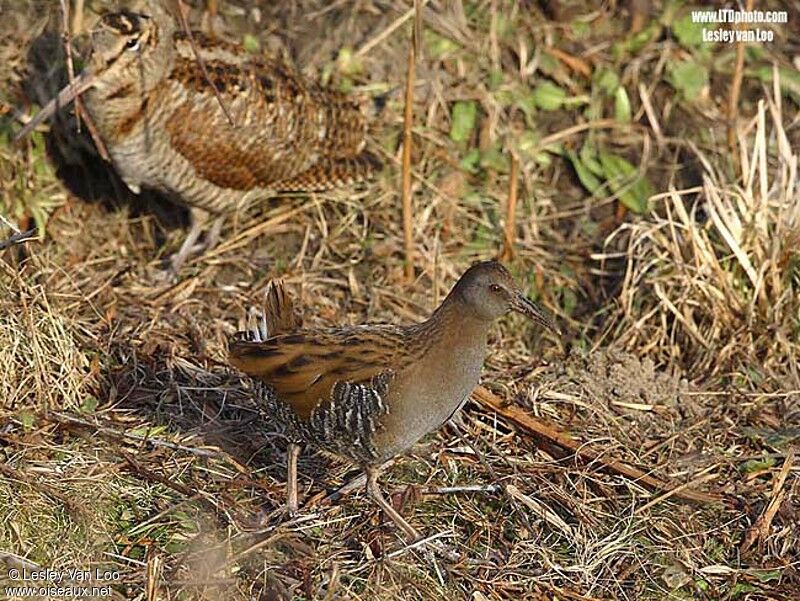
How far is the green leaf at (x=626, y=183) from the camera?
21.9 ft

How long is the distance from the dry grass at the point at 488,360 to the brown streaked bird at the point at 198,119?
27 cm

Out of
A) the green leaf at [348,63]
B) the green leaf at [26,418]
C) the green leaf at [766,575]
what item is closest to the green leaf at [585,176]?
the green leaf at [348,63]

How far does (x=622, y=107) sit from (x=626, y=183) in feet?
1.78

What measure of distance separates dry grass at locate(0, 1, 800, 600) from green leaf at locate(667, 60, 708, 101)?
3.1 inches

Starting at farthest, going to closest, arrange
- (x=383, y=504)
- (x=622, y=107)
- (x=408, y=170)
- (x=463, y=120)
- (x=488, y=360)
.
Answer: (x=622, y=107) → (x=463, y=120) → (x=408, y=170) → (x=488, y=360) → (x=383, y=504)

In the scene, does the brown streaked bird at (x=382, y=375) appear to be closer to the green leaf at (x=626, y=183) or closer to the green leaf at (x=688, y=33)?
the green leaf at (x=626, y=183)

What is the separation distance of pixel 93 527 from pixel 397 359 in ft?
3.87

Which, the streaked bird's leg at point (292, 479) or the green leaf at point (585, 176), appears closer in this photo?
the streaked bird's leg at point (292, 479)

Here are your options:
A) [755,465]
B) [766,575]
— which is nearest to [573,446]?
[755,465]

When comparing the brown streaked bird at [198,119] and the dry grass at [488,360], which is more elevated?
the brown streaked bird at [198,119]

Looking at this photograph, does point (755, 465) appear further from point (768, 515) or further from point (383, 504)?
point (383, 504)

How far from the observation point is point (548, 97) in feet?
23.3

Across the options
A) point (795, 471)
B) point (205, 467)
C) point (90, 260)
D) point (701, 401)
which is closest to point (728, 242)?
point (701, 401)

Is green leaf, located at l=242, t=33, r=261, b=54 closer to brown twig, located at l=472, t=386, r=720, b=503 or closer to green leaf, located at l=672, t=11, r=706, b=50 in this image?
green leaf, located at l=672, t=11, r=706, b=50
